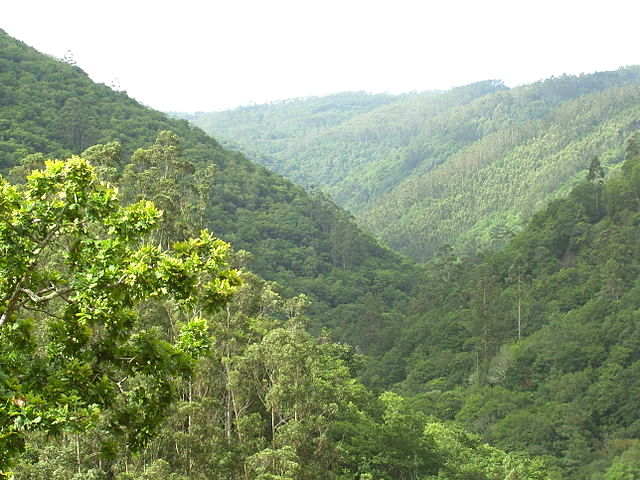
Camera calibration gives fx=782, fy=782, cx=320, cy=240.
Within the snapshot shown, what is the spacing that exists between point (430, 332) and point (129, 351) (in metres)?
55.8

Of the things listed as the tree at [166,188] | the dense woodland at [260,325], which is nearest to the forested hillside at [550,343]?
the dense woodland at [260,325]

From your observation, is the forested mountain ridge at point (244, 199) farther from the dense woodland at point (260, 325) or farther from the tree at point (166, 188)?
the tree at point (166, 188)

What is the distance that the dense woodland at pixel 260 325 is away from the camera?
24.1 ft

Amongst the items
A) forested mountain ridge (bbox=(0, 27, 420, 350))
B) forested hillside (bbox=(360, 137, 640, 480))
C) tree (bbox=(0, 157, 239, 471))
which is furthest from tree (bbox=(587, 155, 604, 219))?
tree (bbox=(0, 157, 239, 471))

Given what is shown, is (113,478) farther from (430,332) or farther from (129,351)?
(430,332)

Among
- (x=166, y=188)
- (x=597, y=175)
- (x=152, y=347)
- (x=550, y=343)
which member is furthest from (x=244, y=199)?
(x=152, y=347)

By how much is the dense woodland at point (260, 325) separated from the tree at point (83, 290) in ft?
0.07

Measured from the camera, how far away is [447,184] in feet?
475

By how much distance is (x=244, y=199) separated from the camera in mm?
74875

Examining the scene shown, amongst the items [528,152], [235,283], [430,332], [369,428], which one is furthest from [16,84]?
[528,152]

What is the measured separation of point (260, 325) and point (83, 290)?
18438 millimetres

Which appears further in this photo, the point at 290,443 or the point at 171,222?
the point at 171,222

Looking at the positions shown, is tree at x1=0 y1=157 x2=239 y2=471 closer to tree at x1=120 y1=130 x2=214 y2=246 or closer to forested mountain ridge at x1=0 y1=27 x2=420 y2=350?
tree at x1=120 y1=130 x2=214 y2=246

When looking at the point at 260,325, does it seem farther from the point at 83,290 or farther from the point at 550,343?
the point at 550,343
